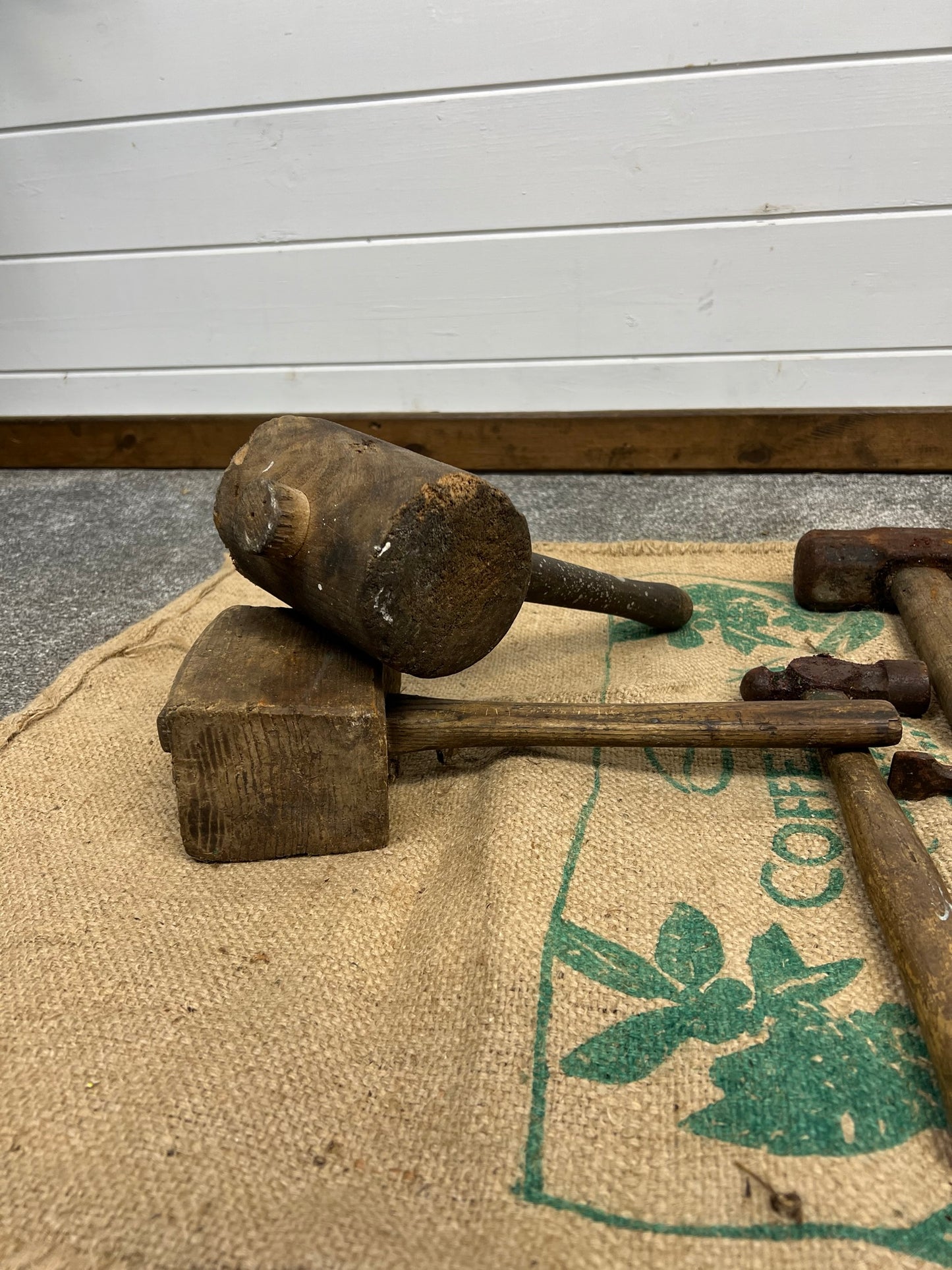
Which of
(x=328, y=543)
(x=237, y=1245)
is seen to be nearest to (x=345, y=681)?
(x=328, y=543)

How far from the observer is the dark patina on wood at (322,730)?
1.25m

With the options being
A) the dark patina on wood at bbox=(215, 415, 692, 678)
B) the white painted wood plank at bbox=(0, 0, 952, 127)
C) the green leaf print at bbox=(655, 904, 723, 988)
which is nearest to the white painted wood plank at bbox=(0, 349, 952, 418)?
the white painted wood plank at bbox=(0, 0, 952, 127)

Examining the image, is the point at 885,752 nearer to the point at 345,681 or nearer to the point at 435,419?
the point at 345,681

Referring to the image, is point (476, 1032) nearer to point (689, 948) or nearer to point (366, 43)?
point (689, 948)

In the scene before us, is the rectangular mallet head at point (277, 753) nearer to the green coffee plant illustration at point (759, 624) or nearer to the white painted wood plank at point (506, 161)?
the green coffee plant illustration at point (759, 624)

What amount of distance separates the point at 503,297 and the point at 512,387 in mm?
262

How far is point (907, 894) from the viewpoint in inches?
42.4

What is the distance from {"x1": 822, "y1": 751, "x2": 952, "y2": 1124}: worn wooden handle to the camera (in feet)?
3.08

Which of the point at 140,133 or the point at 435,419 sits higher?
the point at 140,133

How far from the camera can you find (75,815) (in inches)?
56.7

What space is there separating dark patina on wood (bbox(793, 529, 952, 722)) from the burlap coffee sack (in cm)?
41

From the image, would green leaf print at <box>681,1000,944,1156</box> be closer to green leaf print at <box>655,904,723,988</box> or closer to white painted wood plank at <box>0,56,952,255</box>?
green leaf print at <box>655,904,723,988</box>

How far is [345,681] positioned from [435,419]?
67.7 inches

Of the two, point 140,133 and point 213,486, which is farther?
point 213,486
